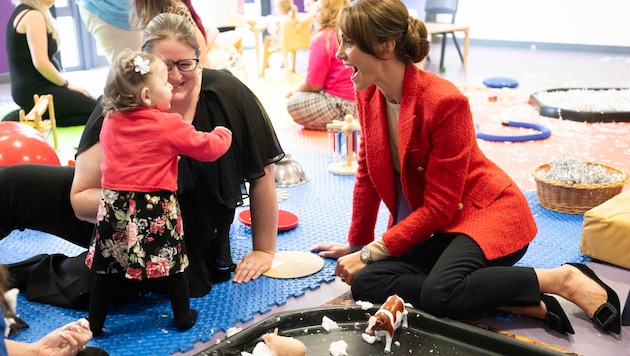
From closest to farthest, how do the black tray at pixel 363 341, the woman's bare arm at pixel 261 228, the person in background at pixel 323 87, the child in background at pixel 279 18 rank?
the black tray at pixel 363 341
the woman's bare arm at pixel 261 228
the person in background at pixel 323 87
the child in background at pixel 279 18

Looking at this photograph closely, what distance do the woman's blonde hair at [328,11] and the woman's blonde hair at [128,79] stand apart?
A: 83.7 inches

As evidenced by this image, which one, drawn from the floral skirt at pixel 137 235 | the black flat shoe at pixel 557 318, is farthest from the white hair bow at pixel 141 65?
the black flat shoe at pixel 557 318

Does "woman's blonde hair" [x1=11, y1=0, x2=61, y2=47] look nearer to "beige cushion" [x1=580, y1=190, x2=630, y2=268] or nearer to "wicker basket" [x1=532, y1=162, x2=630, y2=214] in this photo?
"wicker basket" [x1=532, y1=162, x2=630, y2=214]

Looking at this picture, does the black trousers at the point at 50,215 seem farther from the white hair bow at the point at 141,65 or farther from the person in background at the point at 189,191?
the white hair bow at the point at 141,65

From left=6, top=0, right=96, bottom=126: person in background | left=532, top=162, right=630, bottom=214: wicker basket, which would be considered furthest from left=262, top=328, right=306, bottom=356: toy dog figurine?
left=6, top=0, right=96, bottom=126: person in background

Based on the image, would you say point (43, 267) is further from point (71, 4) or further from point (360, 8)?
point (71, 4)

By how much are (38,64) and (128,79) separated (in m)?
2.58

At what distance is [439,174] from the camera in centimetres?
181

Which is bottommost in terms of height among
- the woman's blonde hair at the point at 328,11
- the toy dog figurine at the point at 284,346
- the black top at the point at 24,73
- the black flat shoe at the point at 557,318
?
the black flat shoe at the point at 557,318

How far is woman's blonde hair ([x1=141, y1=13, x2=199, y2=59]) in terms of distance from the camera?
1.76 m

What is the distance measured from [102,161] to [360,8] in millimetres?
734

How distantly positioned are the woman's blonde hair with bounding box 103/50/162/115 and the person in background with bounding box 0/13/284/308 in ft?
0.60

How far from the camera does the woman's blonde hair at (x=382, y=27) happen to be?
5.68 ft

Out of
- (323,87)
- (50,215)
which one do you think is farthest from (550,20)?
(50,215)
